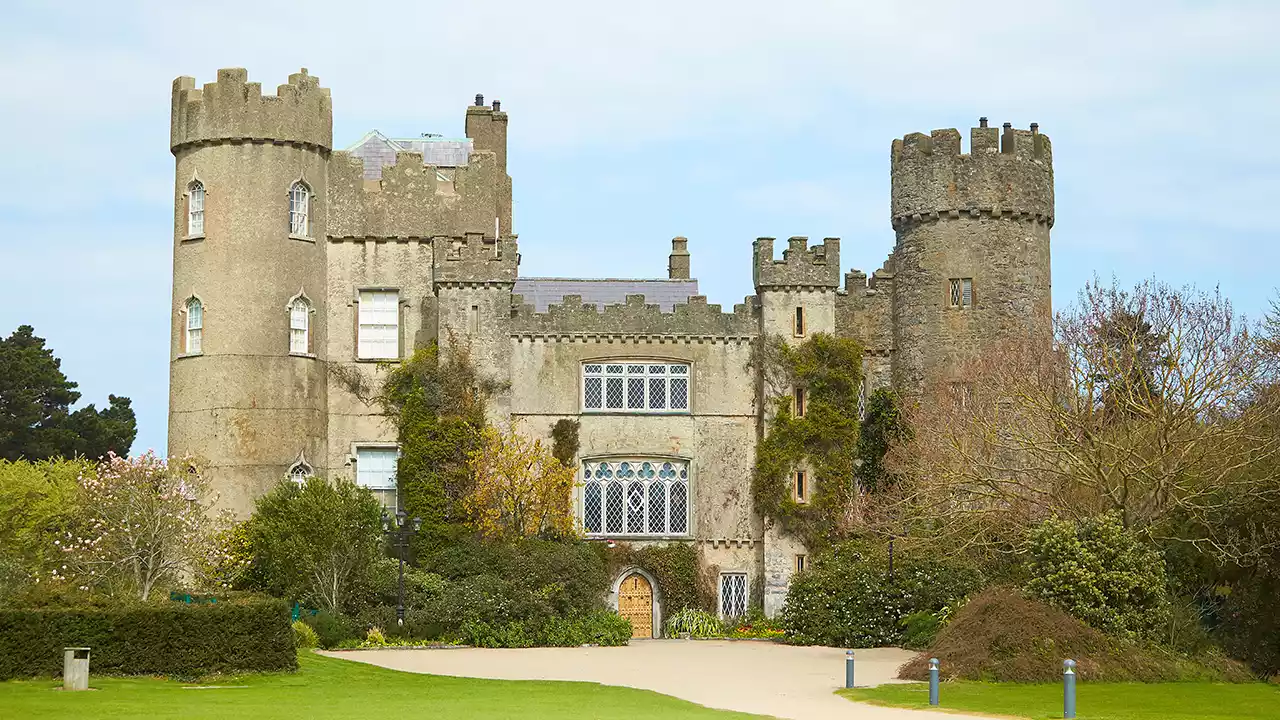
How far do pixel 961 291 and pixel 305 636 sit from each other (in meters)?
19.1

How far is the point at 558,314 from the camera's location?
1694 inches

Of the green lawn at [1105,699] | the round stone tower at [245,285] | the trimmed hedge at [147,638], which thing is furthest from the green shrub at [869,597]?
the trimmed hedge at [147,638]

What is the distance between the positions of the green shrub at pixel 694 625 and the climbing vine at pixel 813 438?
3.01m

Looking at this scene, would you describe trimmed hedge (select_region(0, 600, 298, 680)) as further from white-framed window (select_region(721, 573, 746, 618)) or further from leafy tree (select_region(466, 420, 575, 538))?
white-framed window (select_region(721, 573, 746, 618))

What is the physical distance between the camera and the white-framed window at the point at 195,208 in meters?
41.9

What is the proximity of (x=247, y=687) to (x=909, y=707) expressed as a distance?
396 inches

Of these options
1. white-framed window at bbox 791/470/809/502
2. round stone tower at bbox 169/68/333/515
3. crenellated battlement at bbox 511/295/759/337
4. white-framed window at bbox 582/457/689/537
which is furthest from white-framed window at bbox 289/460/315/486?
white-framed window at bbox 791/470/809/502

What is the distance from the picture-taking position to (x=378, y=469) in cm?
4278

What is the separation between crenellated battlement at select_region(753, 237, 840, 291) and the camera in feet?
142

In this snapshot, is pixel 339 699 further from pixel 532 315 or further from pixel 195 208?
pixel 195 208

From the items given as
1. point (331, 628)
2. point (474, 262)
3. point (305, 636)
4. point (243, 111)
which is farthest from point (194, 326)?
point (305, 636)

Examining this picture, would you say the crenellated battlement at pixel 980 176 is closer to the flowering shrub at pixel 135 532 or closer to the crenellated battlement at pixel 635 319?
the crenellated battlement at pixel 635 319

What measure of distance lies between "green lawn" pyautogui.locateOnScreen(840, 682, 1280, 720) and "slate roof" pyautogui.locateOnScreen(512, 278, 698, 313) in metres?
20.2

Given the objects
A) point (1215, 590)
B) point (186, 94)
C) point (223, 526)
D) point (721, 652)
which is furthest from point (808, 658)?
point (186, 94)
